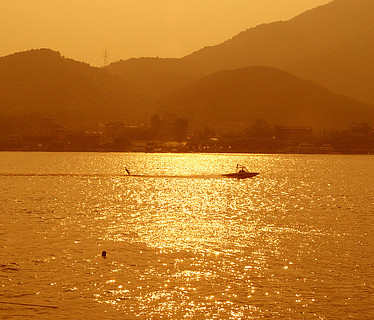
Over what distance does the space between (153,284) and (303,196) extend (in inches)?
3272

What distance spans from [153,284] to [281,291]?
8.37 m

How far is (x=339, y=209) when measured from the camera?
94.2 metres

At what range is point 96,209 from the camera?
91188 mm

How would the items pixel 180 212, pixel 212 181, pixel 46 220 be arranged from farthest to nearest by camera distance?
pixel 212 181
pixel 180 212
pixel 46 220

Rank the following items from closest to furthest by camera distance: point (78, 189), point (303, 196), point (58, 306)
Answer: point (58, 306), point (303, 196), point (78, 189)

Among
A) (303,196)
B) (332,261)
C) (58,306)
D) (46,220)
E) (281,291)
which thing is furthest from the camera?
(303,196)

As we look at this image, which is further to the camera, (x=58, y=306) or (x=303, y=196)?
(x=303, y=196)

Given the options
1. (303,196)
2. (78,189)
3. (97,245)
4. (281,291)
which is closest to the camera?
(281,291)

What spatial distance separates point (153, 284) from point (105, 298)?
431 cm

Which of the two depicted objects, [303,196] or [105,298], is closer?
[105,298]

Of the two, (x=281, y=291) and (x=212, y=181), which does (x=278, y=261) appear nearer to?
(x=281, y=291)

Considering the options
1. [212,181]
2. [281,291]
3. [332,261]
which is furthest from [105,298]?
[212,181]

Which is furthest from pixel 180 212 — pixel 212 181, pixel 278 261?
pixel 212 181

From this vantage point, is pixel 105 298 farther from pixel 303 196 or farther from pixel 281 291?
pixel 303 196
